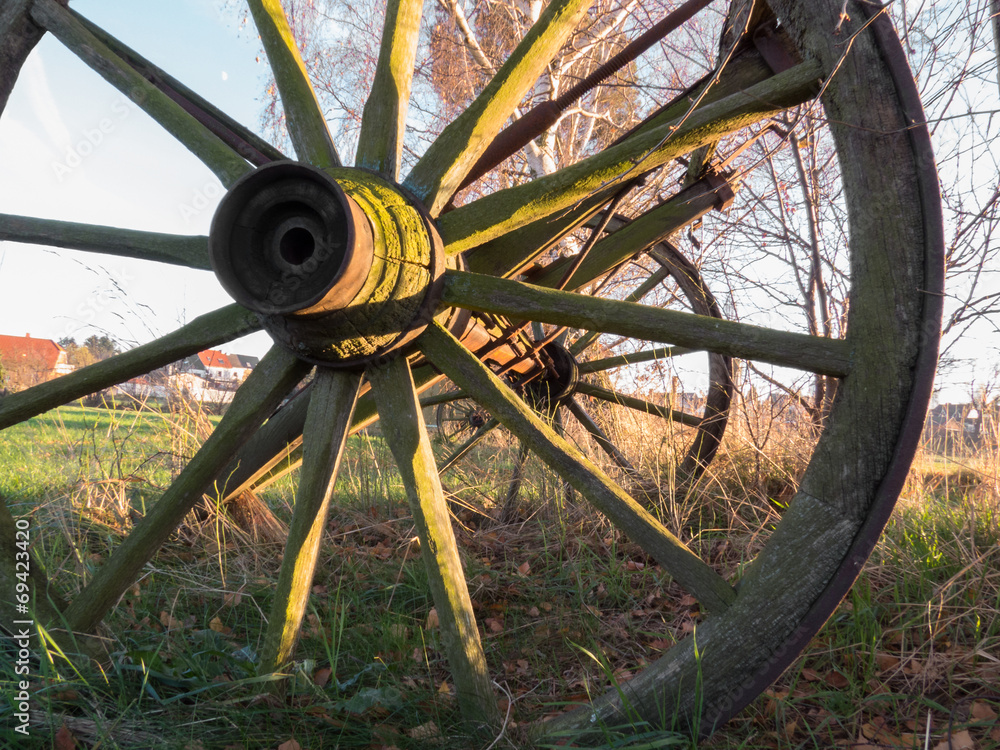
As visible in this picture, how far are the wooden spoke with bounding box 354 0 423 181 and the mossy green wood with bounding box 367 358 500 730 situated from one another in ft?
1.94

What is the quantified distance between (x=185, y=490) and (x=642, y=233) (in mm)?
1828

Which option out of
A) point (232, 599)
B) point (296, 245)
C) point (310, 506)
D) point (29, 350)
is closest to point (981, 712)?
point (310, 506)

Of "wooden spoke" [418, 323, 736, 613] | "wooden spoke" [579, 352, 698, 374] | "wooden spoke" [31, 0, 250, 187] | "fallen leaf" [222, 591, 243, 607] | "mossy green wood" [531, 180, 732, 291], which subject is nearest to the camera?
"wooden spoke" [418, 323, 736, 613]

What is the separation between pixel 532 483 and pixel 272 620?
2038 millimetres

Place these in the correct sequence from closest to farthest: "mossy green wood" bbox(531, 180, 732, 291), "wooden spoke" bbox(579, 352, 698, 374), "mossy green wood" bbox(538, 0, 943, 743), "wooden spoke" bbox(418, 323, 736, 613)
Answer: "mossy green wood" bbox(538, 0, 943, 743) → "wooden spoke" bbox(418, 323, 736, 613) → "mossy green wood" bbox(531, 180, 732, 291) → "wooden spoke" bbox(579, 352, 698, 374)

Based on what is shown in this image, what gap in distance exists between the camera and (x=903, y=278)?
49.7 inches

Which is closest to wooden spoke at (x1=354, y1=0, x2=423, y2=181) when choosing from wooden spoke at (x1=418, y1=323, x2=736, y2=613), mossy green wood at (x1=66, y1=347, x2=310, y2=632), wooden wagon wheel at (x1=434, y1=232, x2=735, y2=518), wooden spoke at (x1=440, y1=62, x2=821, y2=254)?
wooden spoke at (x1=440, y1=62, x2=821, y2=254)

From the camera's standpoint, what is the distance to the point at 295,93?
1.81 metres

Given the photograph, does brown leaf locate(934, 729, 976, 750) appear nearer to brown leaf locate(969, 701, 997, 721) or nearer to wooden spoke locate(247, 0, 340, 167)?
brown leaf locate(969, 701, 997, 721)

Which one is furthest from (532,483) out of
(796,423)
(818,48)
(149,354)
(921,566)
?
(818,48)

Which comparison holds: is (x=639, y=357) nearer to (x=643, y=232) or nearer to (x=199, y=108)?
(x=643, y=232)

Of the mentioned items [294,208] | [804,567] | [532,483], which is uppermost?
[294,208]

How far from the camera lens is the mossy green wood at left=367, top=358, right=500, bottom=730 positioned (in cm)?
139

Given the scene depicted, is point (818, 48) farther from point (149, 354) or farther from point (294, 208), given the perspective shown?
point (149, 354)
